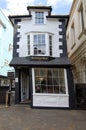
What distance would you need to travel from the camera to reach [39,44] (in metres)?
13.8

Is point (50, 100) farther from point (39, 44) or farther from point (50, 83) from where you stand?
point (39, 44)

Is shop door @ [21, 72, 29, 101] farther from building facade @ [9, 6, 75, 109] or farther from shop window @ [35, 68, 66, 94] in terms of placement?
shop window @ [35, 68, 66, 94]

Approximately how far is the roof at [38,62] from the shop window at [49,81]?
401mm

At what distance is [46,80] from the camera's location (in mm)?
12734

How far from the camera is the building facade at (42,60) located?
1238 cm

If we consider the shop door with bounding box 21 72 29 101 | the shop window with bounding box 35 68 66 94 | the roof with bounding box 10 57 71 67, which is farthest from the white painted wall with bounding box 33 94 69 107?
the shop door with bounding box 21 72 29 101

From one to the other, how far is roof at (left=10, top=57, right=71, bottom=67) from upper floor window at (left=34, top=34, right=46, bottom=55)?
72 centimetres

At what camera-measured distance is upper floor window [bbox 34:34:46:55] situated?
13.7 m

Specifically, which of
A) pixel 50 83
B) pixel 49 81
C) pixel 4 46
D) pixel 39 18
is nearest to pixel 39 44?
pixel 39 18

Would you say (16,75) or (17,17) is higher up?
(17,17)

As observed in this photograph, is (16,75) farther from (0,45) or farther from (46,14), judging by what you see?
(0,45)

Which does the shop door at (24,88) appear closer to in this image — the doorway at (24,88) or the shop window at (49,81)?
the doorway at (24,88)

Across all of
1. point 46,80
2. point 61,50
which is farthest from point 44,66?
point 61,50

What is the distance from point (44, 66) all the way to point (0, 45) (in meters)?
10.5
